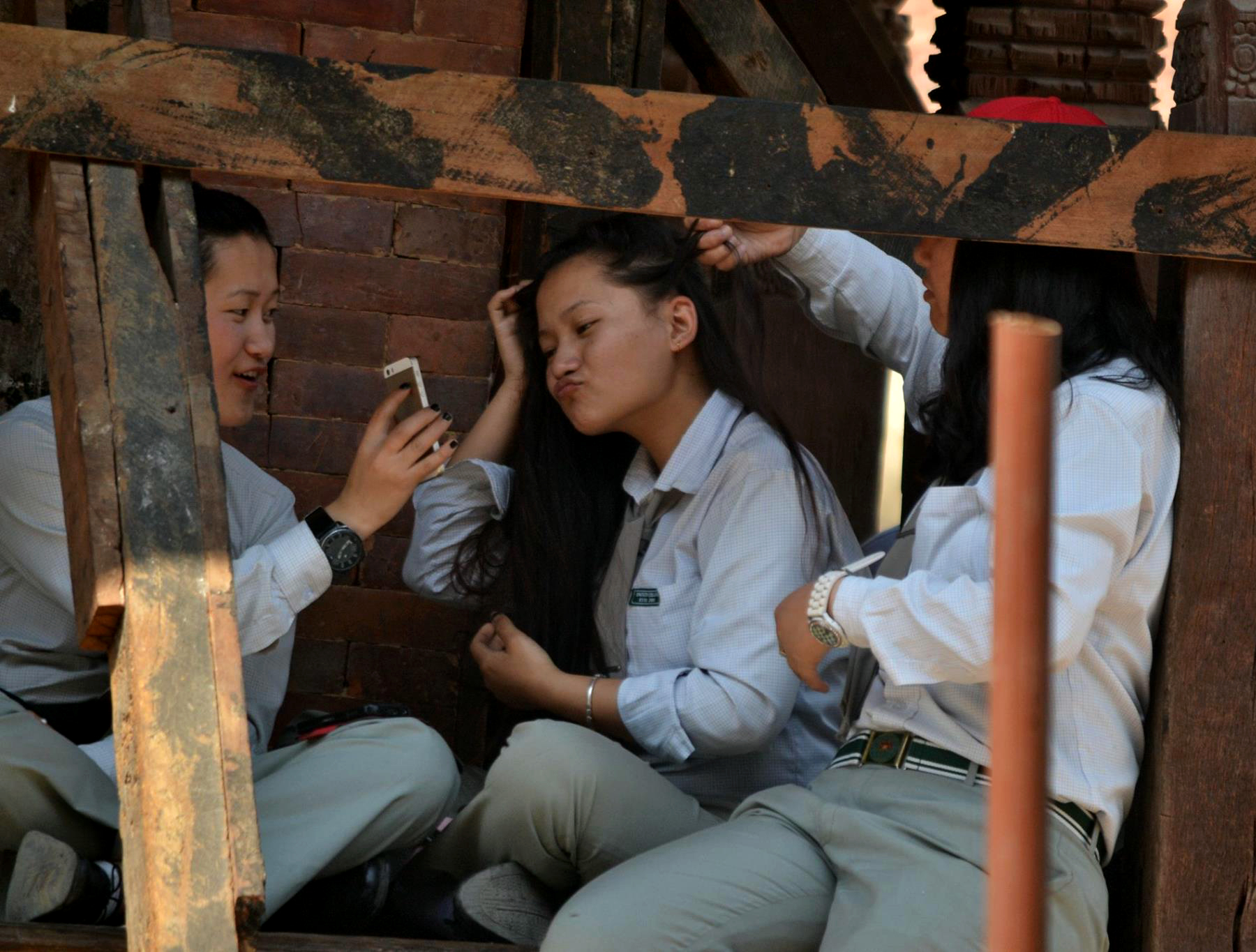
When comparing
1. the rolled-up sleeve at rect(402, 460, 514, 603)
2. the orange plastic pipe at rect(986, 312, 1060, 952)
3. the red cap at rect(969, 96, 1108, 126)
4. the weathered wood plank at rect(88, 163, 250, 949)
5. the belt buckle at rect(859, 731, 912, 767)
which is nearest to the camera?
the orange plastic pipe at rect(986, 312, 1060, 952)

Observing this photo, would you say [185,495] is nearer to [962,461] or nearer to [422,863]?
[422,863]

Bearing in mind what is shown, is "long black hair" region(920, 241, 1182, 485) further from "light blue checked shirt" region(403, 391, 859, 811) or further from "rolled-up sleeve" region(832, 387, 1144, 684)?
"light blue checked shirt" region(403, 391, 859, 811)

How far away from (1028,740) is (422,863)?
77.3 inches

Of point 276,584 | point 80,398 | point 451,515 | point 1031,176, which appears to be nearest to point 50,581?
point 276,584

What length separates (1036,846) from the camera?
0.70 metres

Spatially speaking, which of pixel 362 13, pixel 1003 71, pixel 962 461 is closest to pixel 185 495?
pixel 962 461

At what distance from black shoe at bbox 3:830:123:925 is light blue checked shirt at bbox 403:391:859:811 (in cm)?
84

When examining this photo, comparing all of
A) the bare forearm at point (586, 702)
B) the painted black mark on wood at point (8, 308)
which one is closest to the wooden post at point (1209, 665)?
the bare forearm at point (586, 702)

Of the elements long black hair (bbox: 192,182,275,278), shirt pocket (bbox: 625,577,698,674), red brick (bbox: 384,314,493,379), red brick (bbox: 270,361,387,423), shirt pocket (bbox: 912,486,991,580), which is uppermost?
long black hair (bbox: 192,182,275,278)

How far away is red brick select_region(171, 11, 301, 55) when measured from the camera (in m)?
3.12

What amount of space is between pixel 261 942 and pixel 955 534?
1074mm

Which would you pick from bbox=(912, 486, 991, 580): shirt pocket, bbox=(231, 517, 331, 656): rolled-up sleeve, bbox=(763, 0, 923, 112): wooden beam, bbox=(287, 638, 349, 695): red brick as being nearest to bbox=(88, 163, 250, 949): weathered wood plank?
bbox=(231, 517, 331, 656): rolled-up sleeve

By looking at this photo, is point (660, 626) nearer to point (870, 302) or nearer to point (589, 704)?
point (589, 704)

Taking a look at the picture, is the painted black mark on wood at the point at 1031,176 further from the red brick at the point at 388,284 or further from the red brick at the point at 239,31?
the red brick at the point at 239,31
